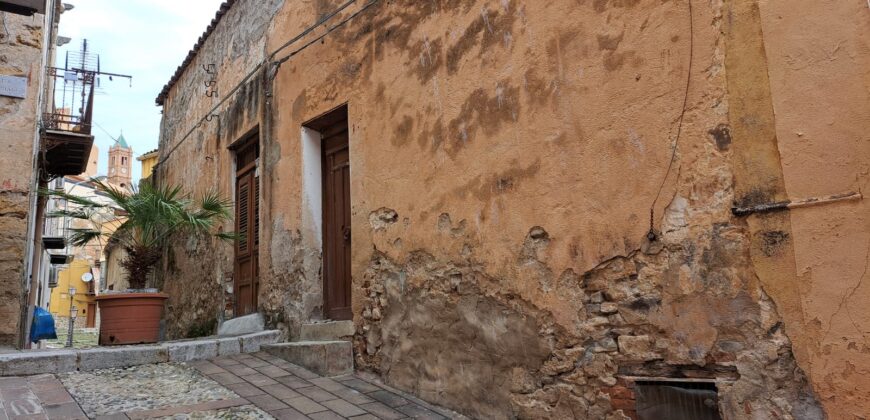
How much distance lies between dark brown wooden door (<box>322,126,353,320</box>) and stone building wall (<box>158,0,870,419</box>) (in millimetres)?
489

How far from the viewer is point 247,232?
7.32 m

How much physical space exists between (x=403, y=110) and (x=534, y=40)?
1295mm

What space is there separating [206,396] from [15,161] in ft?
11.5

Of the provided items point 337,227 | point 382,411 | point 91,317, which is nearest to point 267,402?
point 382,411

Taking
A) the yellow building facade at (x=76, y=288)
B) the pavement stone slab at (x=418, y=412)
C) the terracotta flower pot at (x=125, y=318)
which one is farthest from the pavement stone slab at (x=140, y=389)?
the yellow building facade at (x=76, y=288)

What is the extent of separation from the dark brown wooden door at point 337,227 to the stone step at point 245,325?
1.08m

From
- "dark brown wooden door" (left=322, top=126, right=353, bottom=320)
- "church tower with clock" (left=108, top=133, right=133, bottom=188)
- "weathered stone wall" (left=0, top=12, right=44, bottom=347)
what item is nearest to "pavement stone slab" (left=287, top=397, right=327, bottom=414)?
"dark brown wooden door" (left=322, top=126, right=353, bottom=320)

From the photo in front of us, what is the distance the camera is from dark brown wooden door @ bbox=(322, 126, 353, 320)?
17.9 ft

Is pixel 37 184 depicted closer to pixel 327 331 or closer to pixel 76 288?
pixel 327 331

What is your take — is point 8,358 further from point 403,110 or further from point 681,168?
point 681,168

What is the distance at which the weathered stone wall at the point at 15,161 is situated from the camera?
5637 millimetres

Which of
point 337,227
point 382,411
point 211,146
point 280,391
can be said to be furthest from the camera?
point 211,146

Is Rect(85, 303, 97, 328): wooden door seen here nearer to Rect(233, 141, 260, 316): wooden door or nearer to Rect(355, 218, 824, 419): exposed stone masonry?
Rect(233, 141, 260, 316): wooden door

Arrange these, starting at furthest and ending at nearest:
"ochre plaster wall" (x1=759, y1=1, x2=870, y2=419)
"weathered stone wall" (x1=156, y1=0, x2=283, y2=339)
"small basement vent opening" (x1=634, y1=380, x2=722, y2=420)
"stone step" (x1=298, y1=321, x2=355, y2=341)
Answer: "weathered stone wall" (x1=156, y1=0, x2=283, y2=339), "stone step" (x1=298, y1=321, x2=355, y2=341), "small basement vent opening" (x1=634, y1=380, x2=722, y2=420), "ochre plaster wall" (x1=759, y1=1, x2=870, y2=419)
